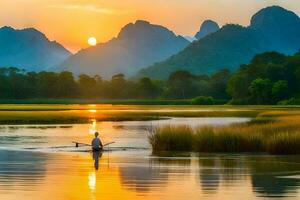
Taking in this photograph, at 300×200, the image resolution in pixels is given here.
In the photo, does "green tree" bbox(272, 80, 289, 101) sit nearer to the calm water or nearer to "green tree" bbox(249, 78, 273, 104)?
"green tree" bbox(249, 78, 273, 104)

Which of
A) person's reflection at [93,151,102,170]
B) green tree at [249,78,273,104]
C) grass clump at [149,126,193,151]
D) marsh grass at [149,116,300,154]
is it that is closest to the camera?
person's reflection at [93,151,102,170]

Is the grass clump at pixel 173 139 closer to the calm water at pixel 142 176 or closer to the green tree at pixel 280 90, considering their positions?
the calm water at pixel 142 176

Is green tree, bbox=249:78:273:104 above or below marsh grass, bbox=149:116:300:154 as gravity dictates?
above

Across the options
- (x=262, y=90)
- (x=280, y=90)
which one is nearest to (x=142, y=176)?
(x=280, y=90)

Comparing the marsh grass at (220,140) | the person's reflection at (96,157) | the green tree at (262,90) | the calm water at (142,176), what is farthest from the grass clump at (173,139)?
the green tree at (262,90)

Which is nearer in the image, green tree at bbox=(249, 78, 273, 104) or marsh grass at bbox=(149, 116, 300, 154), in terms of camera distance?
marsh grass at bbox=(149, 116, 300, 154)

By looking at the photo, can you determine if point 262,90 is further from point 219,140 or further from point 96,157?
point 96,157

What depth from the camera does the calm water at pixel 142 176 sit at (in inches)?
977

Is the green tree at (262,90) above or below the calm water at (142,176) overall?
above

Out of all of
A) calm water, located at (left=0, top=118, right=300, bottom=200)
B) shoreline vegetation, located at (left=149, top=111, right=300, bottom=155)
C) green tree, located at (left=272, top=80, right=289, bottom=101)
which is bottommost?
calm water, located at (left=0, top=118, right=300, bottom=200)

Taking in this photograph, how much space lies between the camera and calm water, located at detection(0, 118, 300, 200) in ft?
81.4

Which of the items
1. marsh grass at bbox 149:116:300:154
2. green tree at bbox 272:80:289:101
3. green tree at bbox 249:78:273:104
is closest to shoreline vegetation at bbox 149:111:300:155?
marsh grass at bbox 149:116:300:154

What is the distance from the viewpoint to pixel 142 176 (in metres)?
30.5

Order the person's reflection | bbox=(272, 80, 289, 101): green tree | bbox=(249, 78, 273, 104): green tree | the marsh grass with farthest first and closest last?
bbox=(249, 78, 273, 104): green tree → bbox=(272, 80, 289, 101): green tree → the marsh grass → the person's reflection
